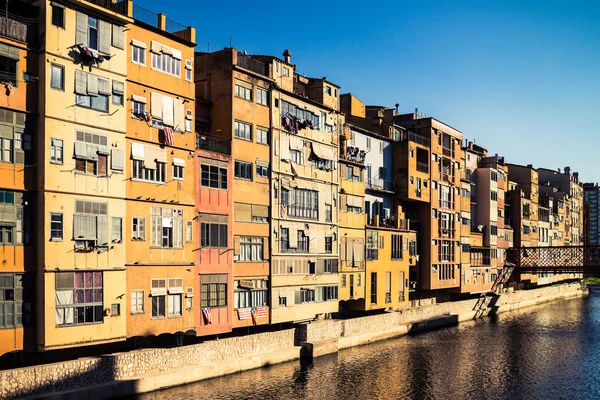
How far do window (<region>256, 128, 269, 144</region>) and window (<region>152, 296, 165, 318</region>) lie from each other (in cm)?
1430

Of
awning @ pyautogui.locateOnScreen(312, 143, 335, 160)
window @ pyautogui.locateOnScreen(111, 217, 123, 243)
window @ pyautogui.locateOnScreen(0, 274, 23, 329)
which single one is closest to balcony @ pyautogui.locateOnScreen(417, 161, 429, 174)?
awning @ pyautogui.locateOnScreen(312, 143, 335, 160)

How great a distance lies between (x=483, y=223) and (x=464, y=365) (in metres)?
43.1

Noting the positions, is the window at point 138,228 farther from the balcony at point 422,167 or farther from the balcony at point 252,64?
the balcony at point 422,167

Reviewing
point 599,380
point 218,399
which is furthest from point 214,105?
point 599,380

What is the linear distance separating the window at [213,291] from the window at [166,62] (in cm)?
1318

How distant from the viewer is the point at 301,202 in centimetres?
5062

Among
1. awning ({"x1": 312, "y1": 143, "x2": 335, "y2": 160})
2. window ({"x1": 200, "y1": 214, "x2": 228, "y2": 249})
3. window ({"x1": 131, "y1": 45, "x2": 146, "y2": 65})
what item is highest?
window ({"x1": 131, "y1": 45, "x2": 146, "y2": 65})

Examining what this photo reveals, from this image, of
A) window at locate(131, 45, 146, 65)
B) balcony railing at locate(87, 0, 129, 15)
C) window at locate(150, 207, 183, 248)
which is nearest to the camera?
balcony railing at locate(87, 0, 129, 15)

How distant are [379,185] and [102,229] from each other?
124ft

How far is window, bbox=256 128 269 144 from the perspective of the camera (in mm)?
46562

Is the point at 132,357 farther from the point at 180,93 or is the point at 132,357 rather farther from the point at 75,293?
the point at 180,93

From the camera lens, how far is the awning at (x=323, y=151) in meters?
52.5

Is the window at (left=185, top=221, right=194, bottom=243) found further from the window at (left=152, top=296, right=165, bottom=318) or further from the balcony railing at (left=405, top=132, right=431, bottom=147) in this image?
the balcony railing at (left=405, top=132, right=431, bottom=147)

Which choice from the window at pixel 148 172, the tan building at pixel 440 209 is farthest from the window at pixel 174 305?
the tan building at pixel 440 209
